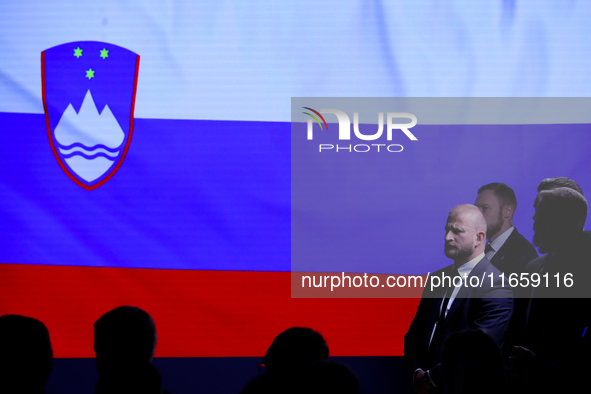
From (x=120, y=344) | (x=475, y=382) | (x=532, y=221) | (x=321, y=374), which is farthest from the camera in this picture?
(x=532, y=221)

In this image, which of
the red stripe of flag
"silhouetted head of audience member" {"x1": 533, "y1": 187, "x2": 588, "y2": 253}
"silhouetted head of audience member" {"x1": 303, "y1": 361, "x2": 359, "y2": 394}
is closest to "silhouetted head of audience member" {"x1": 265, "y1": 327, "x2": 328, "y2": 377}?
"silhouetted head of audience member" {"x1": 303, "y1": 361, "x2": 359, "y2": 394}

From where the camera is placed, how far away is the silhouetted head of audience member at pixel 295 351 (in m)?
1.34

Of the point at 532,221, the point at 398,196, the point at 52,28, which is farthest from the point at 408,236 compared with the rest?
the point at 52,28

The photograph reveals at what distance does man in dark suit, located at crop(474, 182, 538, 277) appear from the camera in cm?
220

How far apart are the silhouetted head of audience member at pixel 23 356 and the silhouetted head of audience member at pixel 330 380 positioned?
79cm

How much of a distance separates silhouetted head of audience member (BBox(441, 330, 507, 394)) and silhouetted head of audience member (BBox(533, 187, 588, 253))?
1288 millimetres

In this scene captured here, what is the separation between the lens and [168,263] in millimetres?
2301

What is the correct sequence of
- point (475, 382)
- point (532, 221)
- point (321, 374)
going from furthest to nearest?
point (532, 221) < point (475, 382) < point (321, 374)

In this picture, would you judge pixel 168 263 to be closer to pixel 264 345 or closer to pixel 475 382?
pixel 264 345

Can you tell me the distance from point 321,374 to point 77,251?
182cm

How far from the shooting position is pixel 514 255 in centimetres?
221

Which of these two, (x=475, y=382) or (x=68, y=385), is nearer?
(x=475, y=382)

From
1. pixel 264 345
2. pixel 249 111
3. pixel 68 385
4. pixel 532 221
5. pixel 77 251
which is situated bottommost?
pixel 68 385

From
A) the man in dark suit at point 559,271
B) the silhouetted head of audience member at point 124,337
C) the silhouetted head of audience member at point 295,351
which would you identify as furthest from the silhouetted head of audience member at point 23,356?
the man in dark suit at point 559,271
